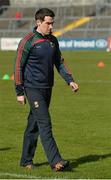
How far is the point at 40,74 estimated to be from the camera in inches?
346

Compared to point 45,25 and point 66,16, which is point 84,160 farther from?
point 66,16

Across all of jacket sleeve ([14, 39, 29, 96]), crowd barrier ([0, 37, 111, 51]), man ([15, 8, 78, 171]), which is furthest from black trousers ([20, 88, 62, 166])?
crowd barrier ([0, 37, 111, 51])

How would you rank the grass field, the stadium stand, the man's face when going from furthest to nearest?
1. the stadium stand
2. the grass field
3. the man's face

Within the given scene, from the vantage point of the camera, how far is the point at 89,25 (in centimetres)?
5597

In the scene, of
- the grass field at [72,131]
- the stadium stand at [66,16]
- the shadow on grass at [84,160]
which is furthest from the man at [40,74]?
the stadium stand at [66,16]

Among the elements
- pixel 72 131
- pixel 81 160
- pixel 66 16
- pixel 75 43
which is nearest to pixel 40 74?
pixel 81 160

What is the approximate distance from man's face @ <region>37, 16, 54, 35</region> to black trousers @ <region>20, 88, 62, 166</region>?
30.3 inches

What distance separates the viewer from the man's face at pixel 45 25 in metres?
8.59

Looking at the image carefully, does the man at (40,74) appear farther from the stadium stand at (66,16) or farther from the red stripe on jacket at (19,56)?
the stadium stand at (66,16)

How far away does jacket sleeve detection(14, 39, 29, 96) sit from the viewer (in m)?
8.69

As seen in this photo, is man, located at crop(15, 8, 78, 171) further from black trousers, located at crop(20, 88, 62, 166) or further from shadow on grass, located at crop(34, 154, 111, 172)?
shadow on grass, located at crop(34, 154, 111, 172)

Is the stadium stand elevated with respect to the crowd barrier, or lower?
lower

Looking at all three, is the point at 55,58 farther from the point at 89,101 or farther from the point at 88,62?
the point at 88,62

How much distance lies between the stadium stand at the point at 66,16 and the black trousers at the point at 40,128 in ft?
141
